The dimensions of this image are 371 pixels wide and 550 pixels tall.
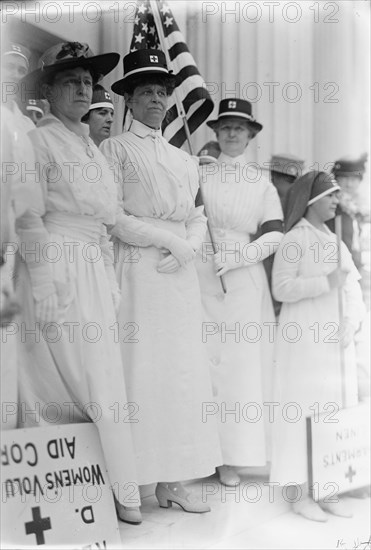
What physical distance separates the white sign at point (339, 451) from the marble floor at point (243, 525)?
106mm

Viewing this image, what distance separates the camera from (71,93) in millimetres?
3043

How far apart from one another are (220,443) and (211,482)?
0.15m

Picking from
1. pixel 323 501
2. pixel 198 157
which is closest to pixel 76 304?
pixel 198 157

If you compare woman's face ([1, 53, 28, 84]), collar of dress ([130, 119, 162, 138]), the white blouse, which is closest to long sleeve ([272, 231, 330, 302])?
the white blouse

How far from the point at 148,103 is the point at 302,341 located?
1.12 m

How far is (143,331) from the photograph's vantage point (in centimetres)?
318

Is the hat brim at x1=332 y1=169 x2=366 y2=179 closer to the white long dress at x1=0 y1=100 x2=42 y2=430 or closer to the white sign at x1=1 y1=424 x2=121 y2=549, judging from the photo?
the white long dress at x1=0 y1=100 x2=42 y2=430

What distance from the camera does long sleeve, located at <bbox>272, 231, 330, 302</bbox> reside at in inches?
136

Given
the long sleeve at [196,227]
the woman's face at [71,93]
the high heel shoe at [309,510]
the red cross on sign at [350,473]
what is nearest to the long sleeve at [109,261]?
the long sleeve at [196,227]

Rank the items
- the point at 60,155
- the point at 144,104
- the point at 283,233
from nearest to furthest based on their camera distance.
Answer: the point at 60,155 → the point at 144,104 → the point at 283,233

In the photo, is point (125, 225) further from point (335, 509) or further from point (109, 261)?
point (335, 509)

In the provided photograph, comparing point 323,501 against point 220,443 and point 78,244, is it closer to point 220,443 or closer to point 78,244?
point 220,443

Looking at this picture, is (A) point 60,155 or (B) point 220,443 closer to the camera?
(A) point 60,155

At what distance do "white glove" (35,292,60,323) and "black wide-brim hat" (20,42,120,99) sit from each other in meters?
0.69
